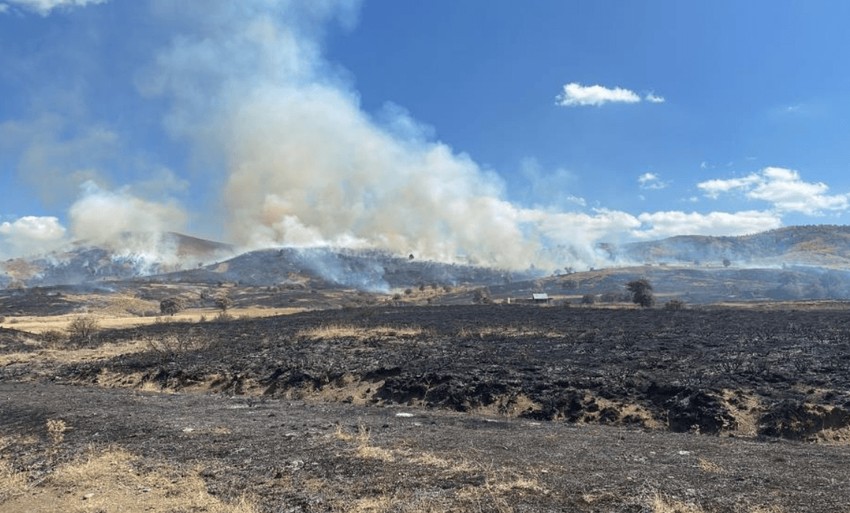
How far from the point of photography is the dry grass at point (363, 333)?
39.6 meters

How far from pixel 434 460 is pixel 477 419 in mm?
5699

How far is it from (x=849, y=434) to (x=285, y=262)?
623ft

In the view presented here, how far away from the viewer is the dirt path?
9.63 m

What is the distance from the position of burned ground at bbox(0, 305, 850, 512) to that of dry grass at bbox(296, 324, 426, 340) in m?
3.43

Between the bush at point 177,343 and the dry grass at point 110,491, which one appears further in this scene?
the bush at point 177,343

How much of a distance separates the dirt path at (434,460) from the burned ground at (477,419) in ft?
0.19

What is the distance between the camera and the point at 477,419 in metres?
17.7

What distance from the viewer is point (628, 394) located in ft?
62.2

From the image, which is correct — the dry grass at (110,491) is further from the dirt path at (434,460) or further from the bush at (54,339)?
the bush at (54,339)

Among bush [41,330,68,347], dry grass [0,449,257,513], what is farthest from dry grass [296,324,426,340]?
dry grass [0,449,257,513]

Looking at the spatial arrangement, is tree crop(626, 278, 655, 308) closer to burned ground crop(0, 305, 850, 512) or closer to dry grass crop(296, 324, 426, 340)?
burned ground crop(0, 305, 850, 512)

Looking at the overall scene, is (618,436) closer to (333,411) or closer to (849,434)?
(849,434)

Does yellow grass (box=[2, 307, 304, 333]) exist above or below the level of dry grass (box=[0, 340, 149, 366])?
below

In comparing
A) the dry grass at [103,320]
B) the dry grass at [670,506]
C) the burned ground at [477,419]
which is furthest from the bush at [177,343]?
the dry grass at [670,506]
